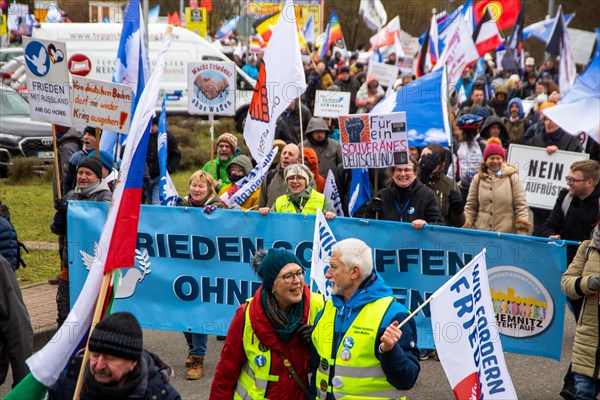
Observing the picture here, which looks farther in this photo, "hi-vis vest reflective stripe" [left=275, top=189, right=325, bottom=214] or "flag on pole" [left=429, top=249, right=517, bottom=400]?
"hi-vis vest reflective stripe" [left=275, top=189, right=325, bottom=214]

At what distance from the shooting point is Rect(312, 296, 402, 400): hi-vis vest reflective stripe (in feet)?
14.4

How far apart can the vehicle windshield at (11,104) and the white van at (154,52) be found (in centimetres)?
315

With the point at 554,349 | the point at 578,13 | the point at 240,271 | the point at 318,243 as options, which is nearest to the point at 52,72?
the point at 240,271

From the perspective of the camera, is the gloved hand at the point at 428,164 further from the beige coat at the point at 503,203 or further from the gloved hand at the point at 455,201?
the beige coat at the point at 503,203

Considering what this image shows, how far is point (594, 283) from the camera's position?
5777 millimetres

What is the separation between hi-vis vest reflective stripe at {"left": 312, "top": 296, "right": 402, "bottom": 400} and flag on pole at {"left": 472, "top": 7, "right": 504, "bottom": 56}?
650 inches

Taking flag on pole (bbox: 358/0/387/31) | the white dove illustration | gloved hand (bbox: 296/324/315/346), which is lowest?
gloved hand (bbox: 296/324/315/346)

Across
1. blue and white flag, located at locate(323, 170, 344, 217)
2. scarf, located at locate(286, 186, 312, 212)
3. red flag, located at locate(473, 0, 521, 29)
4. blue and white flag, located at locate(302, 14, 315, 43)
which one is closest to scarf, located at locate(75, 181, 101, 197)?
scarf, located at locate(286, 186, 312, 212)

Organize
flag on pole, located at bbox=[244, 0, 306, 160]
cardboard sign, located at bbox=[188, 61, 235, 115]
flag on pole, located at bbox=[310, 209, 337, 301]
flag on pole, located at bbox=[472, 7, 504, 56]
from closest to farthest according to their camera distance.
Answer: flag on pole, located at bbox=[310, 209, 337, 301] < flag on pole, located at bbox=[244, 0, 306, 160] < cardboard sign, located at bbox=[188, 61, 235, 115] < flag on pole, located at bbox=[472, 7, 504, 56]

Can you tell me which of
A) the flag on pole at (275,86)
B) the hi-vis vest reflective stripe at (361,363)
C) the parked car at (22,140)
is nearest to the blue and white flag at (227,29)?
the parked car at (22,140)

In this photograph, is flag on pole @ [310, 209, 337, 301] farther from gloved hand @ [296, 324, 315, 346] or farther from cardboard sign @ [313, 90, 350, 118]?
cardboard sign @ [313, 90, 350, 118]

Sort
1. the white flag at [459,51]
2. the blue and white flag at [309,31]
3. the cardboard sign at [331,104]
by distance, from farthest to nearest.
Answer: the blue and white flag at [309,31]
the cardboard sign at [331,104]
the white flag at [459,51]

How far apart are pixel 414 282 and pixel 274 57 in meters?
3.45

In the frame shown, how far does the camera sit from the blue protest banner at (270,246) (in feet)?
22.0
